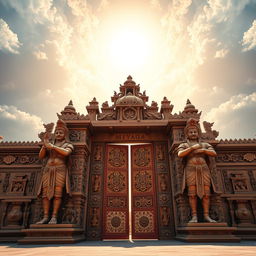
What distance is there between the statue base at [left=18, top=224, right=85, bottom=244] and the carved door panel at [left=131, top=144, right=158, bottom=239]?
2.64 meters

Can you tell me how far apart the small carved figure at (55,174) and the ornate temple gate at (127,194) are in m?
2.06

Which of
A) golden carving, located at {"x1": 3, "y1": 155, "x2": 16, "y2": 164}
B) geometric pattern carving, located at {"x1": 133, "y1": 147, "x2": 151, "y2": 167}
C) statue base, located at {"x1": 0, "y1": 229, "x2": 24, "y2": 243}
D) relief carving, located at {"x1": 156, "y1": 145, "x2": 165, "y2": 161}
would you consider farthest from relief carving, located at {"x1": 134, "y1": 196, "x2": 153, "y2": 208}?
golden carving, located at {"x1": 3, "y1": 155, "x2": 16, "y2": 164}

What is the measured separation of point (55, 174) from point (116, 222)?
3.23 metres

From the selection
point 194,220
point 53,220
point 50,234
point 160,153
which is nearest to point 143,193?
point 160,153

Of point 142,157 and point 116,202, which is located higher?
point 142,157

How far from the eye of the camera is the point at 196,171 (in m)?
6.84

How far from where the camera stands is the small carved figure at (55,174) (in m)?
6.74

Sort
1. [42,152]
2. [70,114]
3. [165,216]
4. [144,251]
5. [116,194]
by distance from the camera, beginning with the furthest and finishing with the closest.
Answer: [70,114], [116,194], [165,216], [42,152], [144,251]

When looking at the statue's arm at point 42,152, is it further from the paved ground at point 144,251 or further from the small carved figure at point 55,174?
the paved ground at point 144,251

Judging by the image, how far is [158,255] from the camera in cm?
296

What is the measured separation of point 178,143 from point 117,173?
3076mm

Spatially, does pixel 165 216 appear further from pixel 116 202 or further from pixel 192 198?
pixel 116 202

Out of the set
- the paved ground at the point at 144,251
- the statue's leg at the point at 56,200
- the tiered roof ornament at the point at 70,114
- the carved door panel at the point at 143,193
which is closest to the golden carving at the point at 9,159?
the tiered roof ornament at the point at 70,114

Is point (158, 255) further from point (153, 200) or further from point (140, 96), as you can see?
point (140, 96)
